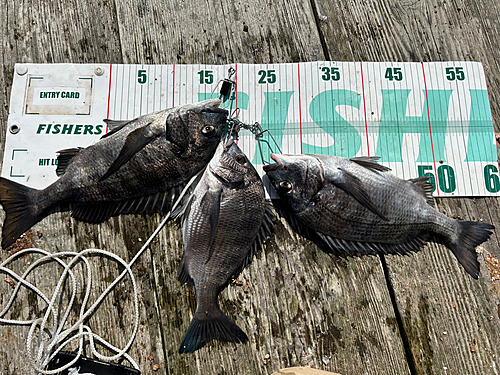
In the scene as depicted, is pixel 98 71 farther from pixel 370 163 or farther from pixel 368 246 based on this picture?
pixel 368 246

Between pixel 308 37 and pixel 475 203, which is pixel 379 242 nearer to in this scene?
pixel 475 203

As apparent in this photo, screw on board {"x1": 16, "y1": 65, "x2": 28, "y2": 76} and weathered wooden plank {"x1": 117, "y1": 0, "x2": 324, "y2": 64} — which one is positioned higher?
weathered wooden plank {"x1": 117, "y1": 0, "x2": 324, "y2": 64}

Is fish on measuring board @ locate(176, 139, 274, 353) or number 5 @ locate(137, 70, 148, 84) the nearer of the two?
fish on measuring board @ locate(176, 139, 274, 353)

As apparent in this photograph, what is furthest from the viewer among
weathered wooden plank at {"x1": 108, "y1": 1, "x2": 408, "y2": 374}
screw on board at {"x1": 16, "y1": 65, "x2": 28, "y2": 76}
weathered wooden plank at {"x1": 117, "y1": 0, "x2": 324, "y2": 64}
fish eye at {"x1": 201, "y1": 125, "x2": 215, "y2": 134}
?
weathered wooden plank at {"x1": 117, "y1": 0, "x2": 324, "y2": 64}

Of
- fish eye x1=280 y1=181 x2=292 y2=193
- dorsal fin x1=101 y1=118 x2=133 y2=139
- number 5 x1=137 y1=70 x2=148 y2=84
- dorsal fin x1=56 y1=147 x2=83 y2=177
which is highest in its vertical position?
number 5 x1=137 y1=70 x2=148 y2=84

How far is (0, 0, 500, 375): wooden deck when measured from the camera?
2283 mm

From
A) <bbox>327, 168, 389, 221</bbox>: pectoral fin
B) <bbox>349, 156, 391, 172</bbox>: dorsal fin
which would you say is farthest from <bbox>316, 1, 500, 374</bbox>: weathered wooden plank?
<bbox>349, 156, 391, 172</bbox>: dorsal fin

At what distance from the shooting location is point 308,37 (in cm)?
288

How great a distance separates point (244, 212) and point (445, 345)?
1710 mm

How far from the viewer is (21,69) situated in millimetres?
2678

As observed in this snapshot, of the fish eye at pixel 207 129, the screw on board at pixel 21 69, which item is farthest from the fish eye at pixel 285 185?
the screw on board at pixel 21 69

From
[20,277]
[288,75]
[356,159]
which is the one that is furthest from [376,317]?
[20,277]

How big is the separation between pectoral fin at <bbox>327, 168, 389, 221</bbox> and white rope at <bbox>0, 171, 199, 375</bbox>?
1075mm

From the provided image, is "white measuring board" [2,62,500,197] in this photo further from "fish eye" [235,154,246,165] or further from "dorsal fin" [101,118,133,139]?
"fish eye" [235,154,246,165]
